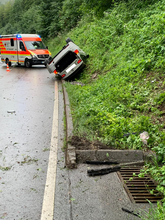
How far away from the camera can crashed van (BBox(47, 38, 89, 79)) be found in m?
14.7

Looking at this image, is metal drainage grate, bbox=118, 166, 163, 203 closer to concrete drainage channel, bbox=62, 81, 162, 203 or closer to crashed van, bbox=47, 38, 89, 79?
concrete drainage channel, bbox=62, 81, 162, 203

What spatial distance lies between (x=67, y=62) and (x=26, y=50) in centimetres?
933

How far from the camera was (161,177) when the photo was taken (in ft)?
14.5

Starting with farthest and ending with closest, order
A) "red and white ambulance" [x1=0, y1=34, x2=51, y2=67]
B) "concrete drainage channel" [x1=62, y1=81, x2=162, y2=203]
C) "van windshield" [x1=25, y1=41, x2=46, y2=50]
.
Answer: "van windshield" [x1=25, y1=41, x2=46, y2=50] → "red and white ambulance" [x1=0, y1=34, x2=51, y2=67] → "concrete drainage channel" [x1=62, y1=81, x2=162, y2=203]

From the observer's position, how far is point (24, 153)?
570cm

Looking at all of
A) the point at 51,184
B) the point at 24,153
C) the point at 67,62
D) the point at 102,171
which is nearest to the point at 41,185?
the point at 51,184

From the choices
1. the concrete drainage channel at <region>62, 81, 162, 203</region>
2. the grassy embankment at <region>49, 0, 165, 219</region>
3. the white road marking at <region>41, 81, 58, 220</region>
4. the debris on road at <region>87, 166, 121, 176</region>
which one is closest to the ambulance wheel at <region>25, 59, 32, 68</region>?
the grassy embankment at <region>49, 0, 165, 219</region>

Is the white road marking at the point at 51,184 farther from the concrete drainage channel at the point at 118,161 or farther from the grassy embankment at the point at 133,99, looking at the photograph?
the grassy embankment at the point at 133,99

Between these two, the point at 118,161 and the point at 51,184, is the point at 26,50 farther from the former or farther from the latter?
the point at 51,184

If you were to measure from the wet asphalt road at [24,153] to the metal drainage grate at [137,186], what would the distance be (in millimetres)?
1299

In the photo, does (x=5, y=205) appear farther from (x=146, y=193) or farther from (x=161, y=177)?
(x=161, y=177)

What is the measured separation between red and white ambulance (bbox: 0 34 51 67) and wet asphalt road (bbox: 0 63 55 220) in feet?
41.5

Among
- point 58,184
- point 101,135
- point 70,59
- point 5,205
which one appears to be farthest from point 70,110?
point 70,59

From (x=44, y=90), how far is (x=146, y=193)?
9717mm
